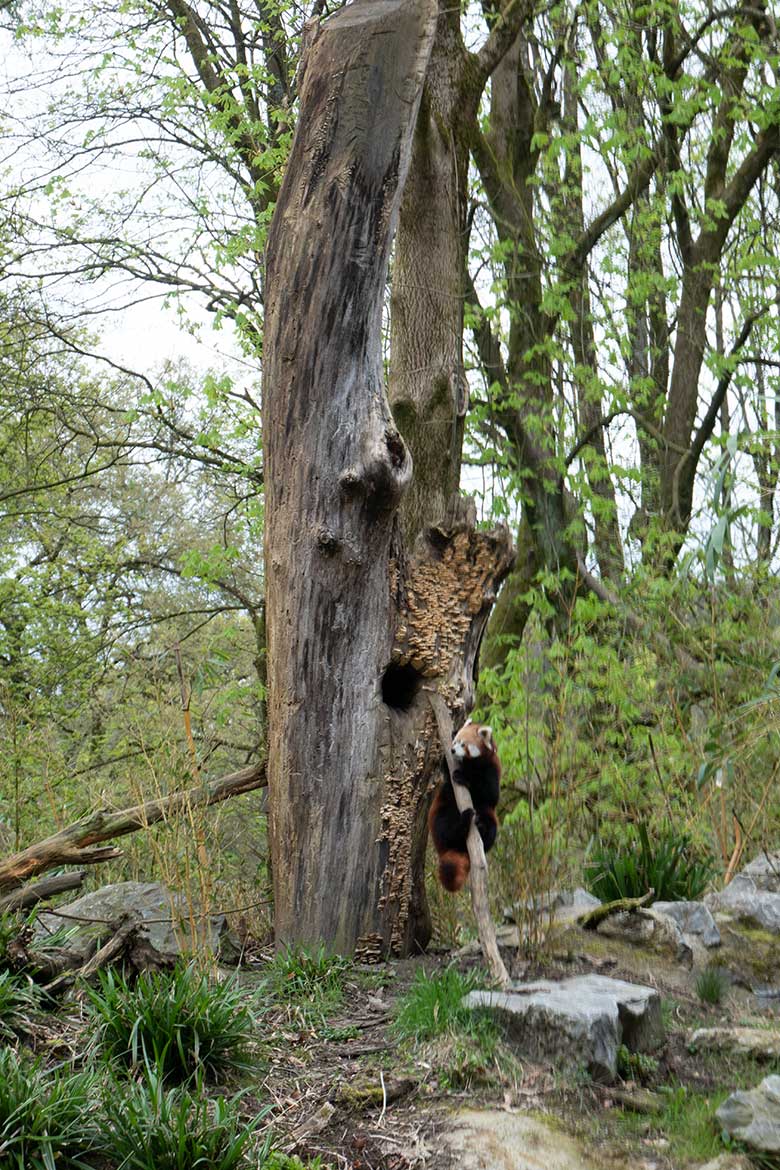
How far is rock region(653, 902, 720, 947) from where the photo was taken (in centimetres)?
582

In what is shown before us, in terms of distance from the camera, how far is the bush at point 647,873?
6.37m

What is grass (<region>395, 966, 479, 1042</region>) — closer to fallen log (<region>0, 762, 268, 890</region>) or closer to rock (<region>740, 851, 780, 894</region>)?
fallen log (<region>0, 762, 268, 890</region>)

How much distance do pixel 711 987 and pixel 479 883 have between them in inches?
54.7

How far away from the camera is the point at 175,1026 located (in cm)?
381

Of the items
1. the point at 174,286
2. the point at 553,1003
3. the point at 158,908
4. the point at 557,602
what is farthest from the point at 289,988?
the point at 174,286

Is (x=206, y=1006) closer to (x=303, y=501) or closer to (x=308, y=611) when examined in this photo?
(x=308, y=611)

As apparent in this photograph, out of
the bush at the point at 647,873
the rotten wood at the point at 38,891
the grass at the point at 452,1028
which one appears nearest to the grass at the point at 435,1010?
the grass at the point at 452,1028

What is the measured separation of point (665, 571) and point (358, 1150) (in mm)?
7183

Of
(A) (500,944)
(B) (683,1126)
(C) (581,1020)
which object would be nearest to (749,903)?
(A) (500,944)

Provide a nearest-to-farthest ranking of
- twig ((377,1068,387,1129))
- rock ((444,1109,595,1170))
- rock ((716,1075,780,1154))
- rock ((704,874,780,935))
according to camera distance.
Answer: rock ((716,1075,780,1154))
rock ((444,1109,595,1170))
twig ((377,1068,387,1129))
rock ((704,874,780,935))

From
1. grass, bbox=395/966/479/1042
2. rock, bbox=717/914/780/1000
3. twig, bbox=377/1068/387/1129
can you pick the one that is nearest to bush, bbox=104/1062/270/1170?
twig, bbox=377/1068/387/1129

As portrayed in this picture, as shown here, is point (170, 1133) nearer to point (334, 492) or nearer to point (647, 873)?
point (334, 492)

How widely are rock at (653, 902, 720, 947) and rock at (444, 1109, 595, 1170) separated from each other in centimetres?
235

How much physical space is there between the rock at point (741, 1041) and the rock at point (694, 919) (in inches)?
44.6
